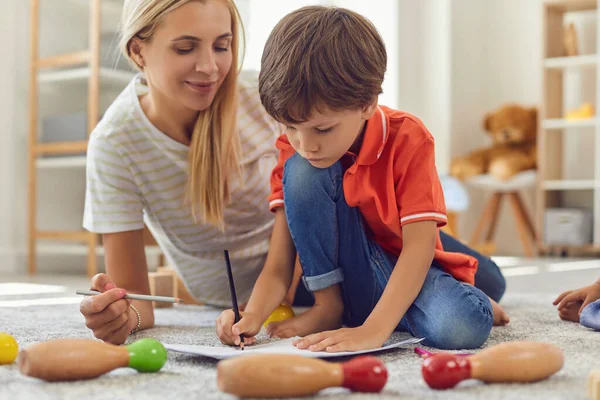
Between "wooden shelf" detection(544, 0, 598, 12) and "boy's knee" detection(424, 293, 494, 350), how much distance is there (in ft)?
9.91

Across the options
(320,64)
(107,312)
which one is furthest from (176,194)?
(320,64)

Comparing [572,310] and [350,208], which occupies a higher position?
[350,208]

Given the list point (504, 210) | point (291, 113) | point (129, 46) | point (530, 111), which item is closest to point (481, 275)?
point (291, 113)

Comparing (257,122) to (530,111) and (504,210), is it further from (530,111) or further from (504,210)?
(504,210)

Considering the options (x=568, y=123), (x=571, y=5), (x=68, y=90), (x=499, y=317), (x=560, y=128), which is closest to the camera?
(x=499, y=317)

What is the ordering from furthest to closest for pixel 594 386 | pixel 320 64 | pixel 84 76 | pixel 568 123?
pixel 568 123 → pixel 84 76 → pixel 320 64 → pixel 594 386

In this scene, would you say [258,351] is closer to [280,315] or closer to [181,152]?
[280,315]

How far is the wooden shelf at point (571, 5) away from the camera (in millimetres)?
3561

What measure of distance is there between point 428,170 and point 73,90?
81.5 inches

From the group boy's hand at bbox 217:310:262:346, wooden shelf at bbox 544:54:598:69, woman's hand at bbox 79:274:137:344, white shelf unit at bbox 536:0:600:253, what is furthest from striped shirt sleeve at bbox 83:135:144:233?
wooden shelf at bbox 544:54:598:69

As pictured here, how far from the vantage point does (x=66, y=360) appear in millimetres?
694

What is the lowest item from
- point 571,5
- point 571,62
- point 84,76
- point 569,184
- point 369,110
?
point 569,184

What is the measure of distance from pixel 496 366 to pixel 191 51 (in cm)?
69

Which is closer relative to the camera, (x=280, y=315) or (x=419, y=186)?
(x=419, y=186)
